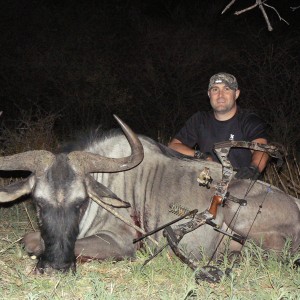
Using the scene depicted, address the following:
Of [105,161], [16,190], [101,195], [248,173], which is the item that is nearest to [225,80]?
[248,173]

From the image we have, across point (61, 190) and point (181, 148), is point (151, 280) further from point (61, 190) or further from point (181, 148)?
point (181, 148)

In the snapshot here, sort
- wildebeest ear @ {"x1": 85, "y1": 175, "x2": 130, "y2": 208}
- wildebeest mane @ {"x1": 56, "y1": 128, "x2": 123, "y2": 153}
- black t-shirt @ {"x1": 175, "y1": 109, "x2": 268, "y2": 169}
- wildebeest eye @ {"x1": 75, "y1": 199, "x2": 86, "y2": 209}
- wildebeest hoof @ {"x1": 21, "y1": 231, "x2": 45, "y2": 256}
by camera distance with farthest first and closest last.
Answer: black t-shirt @ {"x1": 175, "y1": 109, "x2": 268, "y2": 169}, wildebeest mane @ {"x1": 56, "y1": 128, "x2": 123, "y2": 153}, wildebeest hoof @ {"x1": 21, "y1": 231, "x2": 45, "y2": 256}, wildebeest ear @ {"x1": 85, "y1": 175, "x2": 130, "y2": 208}, wildebeest eye @ {"x1": 75, "y1": 199, "x2": 86, "y2": 209}

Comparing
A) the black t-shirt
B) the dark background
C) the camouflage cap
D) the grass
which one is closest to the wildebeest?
the grass

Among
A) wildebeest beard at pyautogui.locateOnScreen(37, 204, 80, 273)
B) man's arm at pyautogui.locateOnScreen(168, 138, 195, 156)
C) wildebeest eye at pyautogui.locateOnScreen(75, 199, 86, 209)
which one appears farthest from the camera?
man's arm at pyautogui.locateOnScreen(168, 138, 195, 156)

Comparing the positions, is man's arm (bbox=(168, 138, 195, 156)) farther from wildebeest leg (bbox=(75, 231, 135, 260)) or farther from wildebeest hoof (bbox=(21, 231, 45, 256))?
wildebeest hoof (bbox=(21, 231, 45, 256))

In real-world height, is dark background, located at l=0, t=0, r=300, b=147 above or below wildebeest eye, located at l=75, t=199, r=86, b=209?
above

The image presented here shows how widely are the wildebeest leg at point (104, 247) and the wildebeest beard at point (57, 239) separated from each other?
0.70 feet

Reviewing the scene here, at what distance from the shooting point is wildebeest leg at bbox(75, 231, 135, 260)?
3.29m

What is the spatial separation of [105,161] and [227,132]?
1.43m

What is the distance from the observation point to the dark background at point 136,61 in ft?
32.7

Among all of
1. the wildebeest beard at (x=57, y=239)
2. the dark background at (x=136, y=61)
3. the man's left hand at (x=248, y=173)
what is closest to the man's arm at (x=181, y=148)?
the man's left hand at (x=248, y=173)

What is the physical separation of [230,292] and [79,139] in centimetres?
157

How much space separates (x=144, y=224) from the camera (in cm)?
362

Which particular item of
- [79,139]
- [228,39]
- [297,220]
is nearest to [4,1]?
[228,39]
